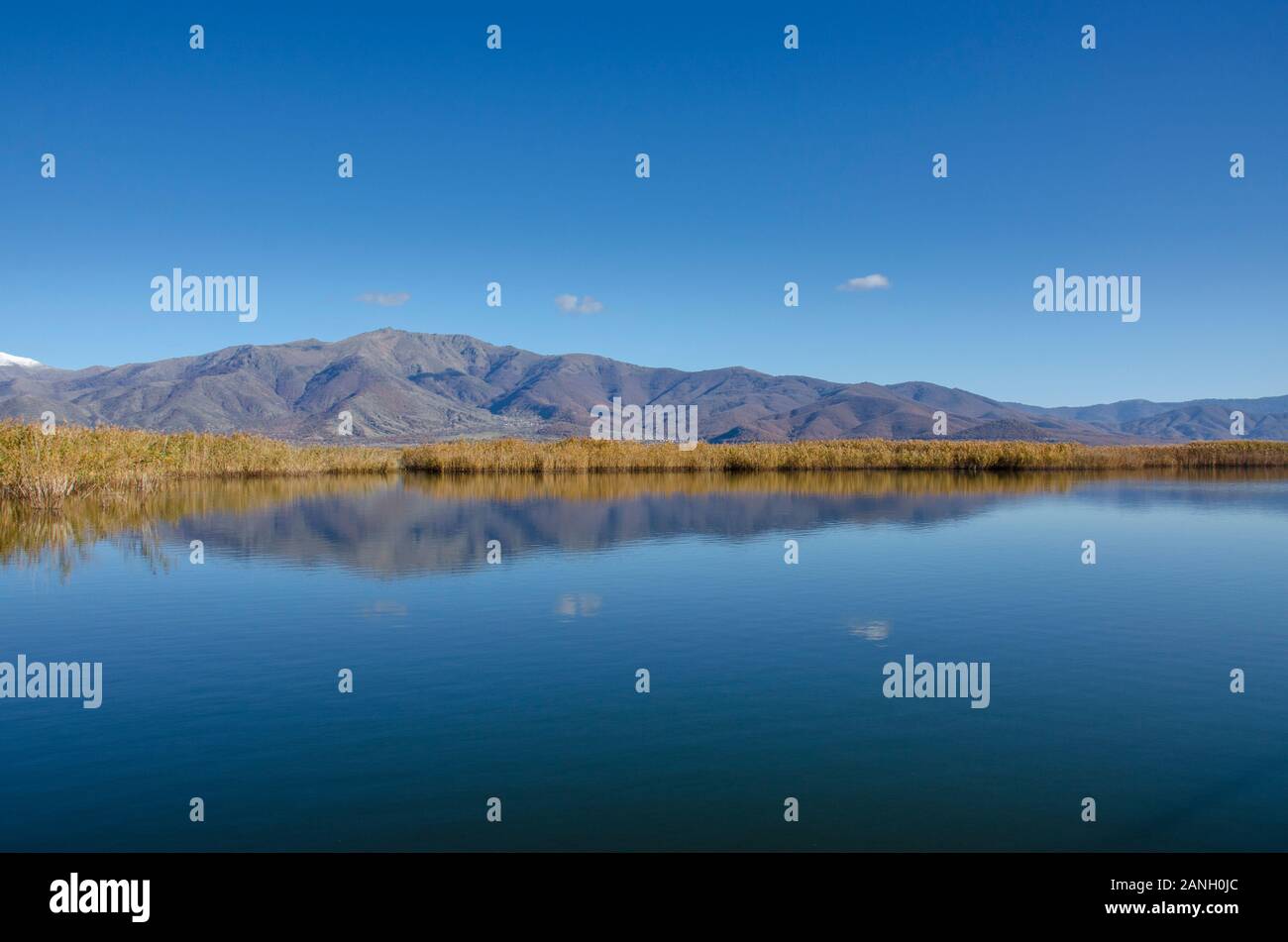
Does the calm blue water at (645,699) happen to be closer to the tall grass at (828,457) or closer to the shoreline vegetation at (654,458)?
the shoreline vegetation at (654,458)

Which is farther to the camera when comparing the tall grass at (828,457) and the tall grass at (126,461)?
the tall grass at (828,457)

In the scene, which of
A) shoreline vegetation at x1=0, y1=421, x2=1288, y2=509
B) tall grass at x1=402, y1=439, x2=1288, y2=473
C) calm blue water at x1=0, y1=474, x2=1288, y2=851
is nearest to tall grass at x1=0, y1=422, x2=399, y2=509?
shoreline vegetation at x1=0, y1=421, x2=1288, y2=509

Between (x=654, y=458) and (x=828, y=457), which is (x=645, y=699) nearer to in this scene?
(x=654, y=458)

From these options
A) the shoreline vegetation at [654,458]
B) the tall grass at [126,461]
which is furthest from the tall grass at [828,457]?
the tall grass at [126,461]

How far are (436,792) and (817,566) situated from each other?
48.4 ft

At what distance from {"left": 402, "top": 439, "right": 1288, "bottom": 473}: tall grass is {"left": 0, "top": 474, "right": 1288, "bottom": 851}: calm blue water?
3873cm

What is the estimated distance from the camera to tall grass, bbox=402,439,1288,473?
64.6 meters

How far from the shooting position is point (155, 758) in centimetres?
967

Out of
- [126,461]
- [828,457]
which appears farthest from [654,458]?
[126,461]

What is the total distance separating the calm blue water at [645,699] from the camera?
8.19 m

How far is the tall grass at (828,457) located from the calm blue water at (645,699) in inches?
1525

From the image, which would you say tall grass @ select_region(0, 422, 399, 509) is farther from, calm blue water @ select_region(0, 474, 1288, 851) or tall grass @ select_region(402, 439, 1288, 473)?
calm blue water @ select_region(0, 474, 1288, 851)
